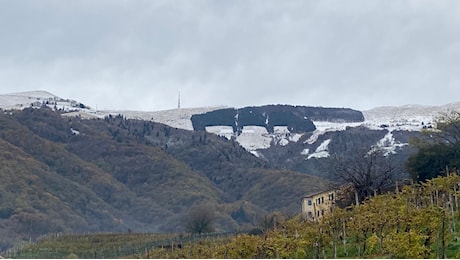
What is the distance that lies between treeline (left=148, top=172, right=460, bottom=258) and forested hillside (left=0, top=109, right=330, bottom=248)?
82.1 metres

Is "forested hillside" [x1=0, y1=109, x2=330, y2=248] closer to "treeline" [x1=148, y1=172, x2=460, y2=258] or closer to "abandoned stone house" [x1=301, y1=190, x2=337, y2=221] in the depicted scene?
"abandoned stone house" [x1=301, y1=190, x2=337, y2=221]

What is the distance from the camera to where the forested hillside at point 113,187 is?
132750 mm

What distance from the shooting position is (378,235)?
29.2m

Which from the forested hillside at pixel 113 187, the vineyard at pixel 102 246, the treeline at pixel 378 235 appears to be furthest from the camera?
the forested hillside at pixel 113 187

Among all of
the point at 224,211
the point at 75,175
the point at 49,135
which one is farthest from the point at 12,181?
the point at 49,135

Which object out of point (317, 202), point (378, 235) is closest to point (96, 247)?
point (317, 202)

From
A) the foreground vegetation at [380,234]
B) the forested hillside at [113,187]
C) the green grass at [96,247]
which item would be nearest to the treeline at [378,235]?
the foreground vegetation at [380,234]

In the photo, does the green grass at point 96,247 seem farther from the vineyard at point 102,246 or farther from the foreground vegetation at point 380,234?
the foreground vegetation at point 380,234

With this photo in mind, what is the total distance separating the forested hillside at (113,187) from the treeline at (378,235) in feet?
269

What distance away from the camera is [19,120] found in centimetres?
19612

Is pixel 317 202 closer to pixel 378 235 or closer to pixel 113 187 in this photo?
pixel 378 235

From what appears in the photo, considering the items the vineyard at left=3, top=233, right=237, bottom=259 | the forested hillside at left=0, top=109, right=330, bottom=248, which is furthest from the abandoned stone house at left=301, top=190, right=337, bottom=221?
the forested hillside at left=0, top=109, right=330, bottom=248

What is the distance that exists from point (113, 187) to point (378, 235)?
13894 centimetres

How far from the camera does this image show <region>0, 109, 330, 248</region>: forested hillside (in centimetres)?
13275
